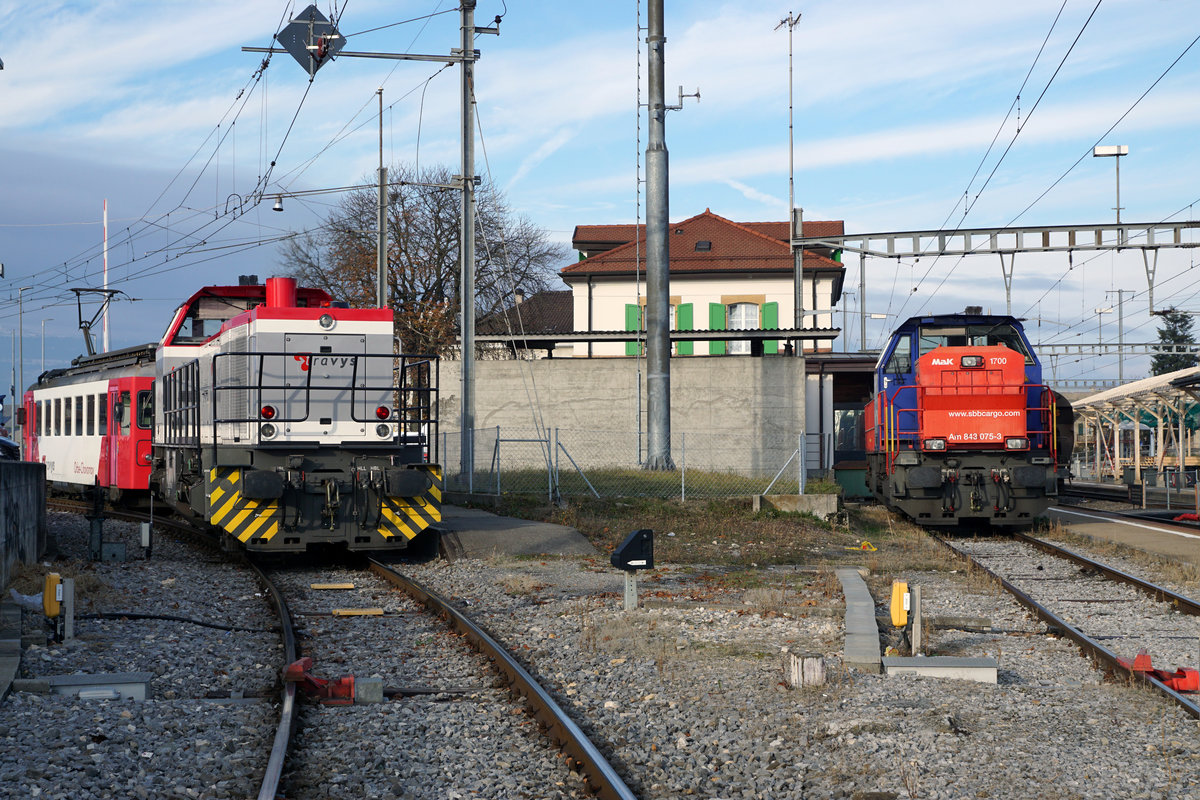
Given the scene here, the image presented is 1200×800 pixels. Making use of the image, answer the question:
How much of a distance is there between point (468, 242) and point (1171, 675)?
50.9 feet

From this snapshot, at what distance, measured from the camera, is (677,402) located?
26.9 m

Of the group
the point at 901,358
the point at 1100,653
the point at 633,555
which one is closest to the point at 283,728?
the point at 633,555

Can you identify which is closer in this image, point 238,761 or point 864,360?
point 238,761

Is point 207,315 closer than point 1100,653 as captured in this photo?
No

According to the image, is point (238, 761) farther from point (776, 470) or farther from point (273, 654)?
point (776, 470)

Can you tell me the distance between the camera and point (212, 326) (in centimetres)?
1603

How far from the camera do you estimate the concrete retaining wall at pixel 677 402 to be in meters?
26.4

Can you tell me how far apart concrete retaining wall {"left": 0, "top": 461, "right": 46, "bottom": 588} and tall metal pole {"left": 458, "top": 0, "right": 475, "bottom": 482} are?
26.4 ft

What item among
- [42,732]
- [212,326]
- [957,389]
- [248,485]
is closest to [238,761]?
[42,732]

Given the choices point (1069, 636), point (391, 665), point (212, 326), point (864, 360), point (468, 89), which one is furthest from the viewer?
point (864, 360)

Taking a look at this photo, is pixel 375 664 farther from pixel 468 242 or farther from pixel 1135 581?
pixel 468 242

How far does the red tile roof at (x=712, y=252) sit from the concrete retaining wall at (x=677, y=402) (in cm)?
2428

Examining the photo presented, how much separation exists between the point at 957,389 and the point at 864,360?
11821 mm

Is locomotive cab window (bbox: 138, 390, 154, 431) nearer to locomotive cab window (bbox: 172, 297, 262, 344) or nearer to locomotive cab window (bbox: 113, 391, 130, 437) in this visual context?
locomotive cab window (bbox: 113, 391, 130, 437)
